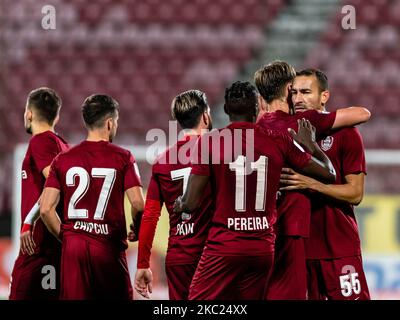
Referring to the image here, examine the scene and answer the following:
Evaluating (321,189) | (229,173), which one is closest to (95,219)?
(229,173)

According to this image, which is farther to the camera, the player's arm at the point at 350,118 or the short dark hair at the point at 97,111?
the short dark hair at the point at 97,111

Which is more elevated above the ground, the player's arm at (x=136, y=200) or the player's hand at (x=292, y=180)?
the player's hand at (x=292, y=180)

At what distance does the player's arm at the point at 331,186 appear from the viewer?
13.4ft

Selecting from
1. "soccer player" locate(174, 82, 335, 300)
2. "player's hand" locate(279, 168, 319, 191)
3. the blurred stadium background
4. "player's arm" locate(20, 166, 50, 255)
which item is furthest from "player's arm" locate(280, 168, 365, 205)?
the blurred stadium background

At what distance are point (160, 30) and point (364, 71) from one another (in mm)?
3005

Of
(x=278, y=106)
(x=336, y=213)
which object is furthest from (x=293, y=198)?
(x=278, y=106)

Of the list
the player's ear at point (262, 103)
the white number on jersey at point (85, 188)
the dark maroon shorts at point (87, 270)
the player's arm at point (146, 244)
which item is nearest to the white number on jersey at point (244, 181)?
the player's ear at point (262, 103)

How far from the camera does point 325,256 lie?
14.2 feet

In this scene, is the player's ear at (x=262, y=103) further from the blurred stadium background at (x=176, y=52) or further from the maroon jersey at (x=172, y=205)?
the blurred stadium background at (x=176, y=52)

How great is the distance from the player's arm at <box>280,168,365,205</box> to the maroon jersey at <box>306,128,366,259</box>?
0.18ft

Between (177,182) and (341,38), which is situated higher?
(341,38)

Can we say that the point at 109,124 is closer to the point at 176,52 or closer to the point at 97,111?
the point at 97,111

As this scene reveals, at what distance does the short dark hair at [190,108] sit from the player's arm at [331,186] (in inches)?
25.6

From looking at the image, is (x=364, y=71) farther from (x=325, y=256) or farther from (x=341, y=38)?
(x=325, y=256)
